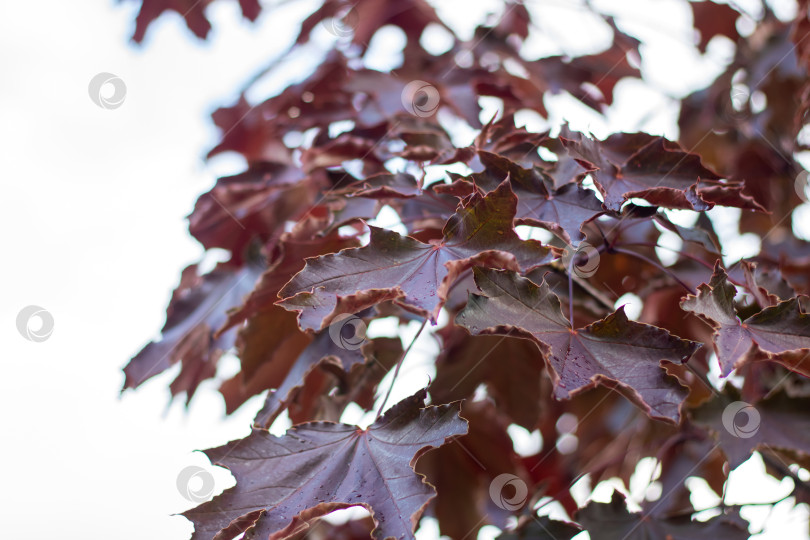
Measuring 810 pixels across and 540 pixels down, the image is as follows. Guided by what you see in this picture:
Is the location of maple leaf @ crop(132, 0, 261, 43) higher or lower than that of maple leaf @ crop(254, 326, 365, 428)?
higher

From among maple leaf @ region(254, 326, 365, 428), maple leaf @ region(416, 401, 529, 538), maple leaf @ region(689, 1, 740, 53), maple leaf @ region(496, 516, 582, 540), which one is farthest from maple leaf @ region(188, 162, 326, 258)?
maple leaf @ region(689, 1, 740, 53)

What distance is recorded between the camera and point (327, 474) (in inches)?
27.0

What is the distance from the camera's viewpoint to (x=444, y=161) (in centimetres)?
79

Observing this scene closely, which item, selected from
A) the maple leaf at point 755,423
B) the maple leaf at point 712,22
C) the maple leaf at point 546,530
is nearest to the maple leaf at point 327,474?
the maple leaf at point 546,530

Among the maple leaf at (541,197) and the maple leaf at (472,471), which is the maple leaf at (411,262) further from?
the maple leaf at (472,471)

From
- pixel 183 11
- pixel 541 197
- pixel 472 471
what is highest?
pixel 183 11

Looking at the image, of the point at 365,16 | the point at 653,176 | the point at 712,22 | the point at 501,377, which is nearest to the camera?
the point at 653,176

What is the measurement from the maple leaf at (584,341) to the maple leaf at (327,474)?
10cm

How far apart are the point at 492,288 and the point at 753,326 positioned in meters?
0.25

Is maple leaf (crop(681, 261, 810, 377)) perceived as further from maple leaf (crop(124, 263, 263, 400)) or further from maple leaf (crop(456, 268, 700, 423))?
maple leaf (crop(124, 263, 263, 400))

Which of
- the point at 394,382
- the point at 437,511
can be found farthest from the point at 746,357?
the point at 437,511

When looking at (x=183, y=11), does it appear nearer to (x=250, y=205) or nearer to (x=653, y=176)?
(x=250, y=205)

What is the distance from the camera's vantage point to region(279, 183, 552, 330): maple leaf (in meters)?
0.61

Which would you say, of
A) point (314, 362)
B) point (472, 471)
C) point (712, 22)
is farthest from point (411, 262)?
point (712, 22)
